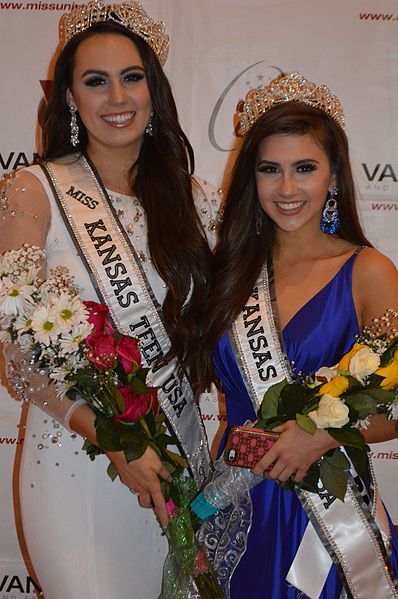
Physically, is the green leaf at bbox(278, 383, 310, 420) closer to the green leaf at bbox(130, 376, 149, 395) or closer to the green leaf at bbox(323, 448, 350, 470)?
the green leaf at bbox(323, 448, 350, 470)

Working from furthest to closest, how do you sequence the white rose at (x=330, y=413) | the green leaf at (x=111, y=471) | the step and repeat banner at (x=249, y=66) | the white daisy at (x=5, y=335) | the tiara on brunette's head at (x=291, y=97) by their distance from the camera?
1. the step and repeat banner at (x=249, y=66)
2. the tiara on brunette's head at (x=291, y=97)
3. the green leaf at (x=111, y=471)
4. the white daisy at (x=5, y=335)
5. the white rose at (x=330, y=413)

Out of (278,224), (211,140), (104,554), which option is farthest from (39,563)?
(211,140)

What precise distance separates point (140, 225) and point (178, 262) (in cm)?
16

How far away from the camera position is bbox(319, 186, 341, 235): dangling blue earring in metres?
2.12

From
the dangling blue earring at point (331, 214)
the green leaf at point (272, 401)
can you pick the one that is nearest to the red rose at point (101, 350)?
the green leaf at point (272, 401)

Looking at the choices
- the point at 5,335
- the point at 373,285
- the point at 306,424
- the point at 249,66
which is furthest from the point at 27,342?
the point at 249,66

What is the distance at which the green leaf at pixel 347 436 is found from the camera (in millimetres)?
1688

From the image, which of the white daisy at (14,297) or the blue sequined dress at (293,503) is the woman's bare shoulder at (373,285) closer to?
the blue sequined dress at (293,503)

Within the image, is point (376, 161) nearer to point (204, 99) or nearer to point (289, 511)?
point (204, 99)

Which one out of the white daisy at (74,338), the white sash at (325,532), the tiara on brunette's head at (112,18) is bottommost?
the white sash at (325,532)

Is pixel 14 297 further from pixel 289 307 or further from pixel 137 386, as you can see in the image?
pixel 289 307

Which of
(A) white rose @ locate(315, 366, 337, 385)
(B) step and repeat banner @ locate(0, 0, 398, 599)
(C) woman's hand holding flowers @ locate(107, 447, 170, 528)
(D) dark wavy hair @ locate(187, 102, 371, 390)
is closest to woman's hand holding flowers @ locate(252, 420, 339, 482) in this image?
(A) white rose @ locate(315, 366, 337, 385)

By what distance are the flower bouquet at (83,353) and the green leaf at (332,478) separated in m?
0.33

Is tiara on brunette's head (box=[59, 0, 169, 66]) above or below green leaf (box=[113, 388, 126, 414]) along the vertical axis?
above
